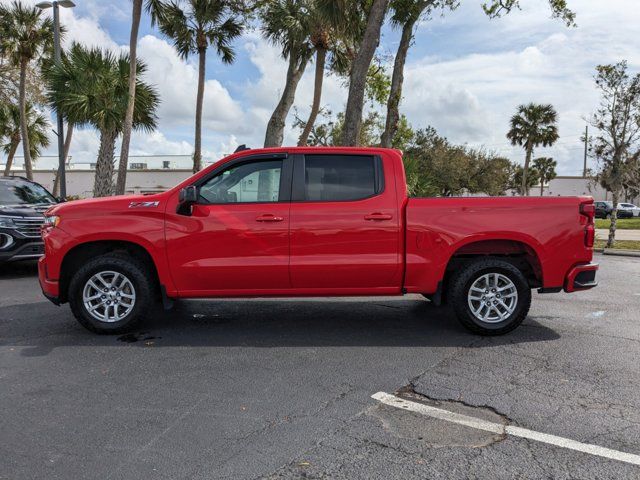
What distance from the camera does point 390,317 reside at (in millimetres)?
6773

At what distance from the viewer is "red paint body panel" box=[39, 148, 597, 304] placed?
5648 millimetres

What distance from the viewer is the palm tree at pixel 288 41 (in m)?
Result: 19.1

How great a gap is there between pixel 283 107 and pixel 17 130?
2070cm

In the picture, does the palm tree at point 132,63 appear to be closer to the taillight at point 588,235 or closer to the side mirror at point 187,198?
the side mirror at point 187,198

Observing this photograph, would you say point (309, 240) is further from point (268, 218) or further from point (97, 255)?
point (97, 255)

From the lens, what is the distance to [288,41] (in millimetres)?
19594

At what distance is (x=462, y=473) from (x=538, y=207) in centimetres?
348

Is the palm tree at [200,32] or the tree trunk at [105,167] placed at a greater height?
the palm tree at [200,32]

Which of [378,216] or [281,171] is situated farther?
[281,171]

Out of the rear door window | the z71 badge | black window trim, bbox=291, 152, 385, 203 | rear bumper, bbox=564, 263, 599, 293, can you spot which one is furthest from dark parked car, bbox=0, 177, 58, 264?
rear bumper, bbox=564, 263, 599, 293

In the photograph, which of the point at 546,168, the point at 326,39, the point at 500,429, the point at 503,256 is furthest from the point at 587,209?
the point at 546,168

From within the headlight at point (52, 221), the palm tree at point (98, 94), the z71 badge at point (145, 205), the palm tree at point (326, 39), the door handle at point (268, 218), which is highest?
the palm tree at point (326, 39)

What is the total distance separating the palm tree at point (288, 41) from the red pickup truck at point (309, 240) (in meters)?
14.6

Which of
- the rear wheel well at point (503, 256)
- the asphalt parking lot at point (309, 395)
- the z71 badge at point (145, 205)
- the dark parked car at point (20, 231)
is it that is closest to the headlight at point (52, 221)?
the z71 badge at point (145, 205)
